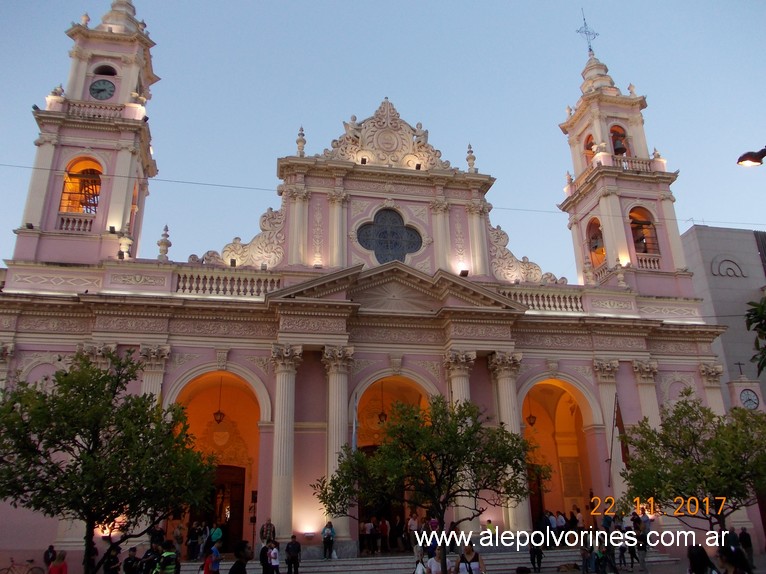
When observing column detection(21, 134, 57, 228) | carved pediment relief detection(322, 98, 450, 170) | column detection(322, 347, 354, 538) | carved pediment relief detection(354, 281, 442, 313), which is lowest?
column detection(322, 347, 354, 538)

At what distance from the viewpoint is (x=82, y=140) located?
80.5 ft

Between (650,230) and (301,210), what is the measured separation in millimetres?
15430

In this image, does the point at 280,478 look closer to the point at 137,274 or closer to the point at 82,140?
the point at 137,274

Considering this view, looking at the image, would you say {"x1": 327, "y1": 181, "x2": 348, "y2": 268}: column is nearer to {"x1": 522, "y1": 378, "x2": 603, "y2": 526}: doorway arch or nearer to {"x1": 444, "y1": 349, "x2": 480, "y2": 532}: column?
{"x1": 444, "y1": 349, "x2": 480, "y2": 532}: column

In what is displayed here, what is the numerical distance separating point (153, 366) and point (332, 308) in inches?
236

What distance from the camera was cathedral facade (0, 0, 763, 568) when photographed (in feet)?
69.1

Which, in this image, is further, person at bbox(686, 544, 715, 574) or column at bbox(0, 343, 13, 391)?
column at bbox(0, 343, 13, 391)

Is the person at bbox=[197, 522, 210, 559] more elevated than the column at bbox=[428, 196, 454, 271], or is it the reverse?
the column at bbox=[428, 196, 454, 271]

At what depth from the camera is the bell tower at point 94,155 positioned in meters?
22.9

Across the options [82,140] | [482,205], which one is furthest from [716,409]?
[82,140]

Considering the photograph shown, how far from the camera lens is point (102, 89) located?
26125mm

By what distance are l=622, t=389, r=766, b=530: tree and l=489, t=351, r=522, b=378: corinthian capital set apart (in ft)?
18.7

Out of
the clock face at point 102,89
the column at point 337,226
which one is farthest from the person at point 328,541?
the clock face at point 102,89

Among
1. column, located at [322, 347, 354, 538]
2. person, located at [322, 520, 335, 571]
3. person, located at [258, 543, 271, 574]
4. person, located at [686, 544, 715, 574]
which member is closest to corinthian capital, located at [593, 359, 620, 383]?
column, located at [322, 347, 354, 538]
